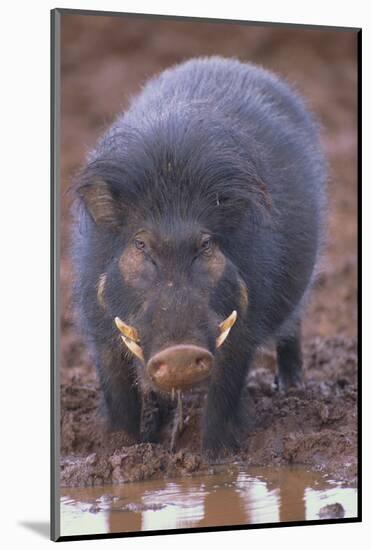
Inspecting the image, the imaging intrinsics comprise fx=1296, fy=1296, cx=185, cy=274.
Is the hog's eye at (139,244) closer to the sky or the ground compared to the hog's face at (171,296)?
closer to the sky

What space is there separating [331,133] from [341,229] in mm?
1225

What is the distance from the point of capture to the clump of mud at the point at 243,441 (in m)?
4.32

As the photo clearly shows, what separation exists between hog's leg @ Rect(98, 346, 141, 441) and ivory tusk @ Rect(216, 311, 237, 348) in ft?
1.64

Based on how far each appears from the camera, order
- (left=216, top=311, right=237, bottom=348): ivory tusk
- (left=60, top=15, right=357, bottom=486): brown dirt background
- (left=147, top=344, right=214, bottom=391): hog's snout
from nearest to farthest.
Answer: (left=147, top=344, right=214, bottom=391): hog's snout, (left=216, top=311, right=237, bottom=348): ivory tusk, (left=60, top=15, right=357, bottom=486): brown dirt background

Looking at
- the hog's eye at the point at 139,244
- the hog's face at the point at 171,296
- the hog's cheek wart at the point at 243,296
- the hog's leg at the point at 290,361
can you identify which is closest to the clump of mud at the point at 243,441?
the hog's leg at the point at 290,361

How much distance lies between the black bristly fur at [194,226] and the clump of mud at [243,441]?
10cm

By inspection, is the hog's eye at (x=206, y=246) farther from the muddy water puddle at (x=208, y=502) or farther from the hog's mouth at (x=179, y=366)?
the muddy water puddle at (x=208, y=502)

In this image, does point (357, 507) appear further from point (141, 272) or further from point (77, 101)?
point (77, 101)

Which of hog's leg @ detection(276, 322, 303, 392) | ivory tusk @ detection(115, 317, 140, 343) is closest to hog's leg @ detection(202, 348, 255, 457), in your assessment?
ivory tusk @ detection(115, 317, 140, 343)

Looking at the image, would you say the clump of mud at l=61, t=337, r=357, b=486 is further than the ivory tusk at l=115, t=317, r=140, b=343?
Yes

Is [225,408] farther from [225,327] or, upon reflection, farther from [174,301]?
[174,301]

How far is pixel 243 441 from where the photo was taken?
4512 mm

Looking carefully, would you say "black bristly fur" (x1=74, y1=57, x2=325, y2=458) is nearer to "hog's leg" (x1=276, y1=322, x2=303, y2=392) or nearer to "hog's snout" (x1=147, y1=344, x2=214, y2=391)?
"hog's snout" (x1=147, y1=344, x2=214, y2=391)

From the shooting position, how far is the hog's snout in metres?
3.70
